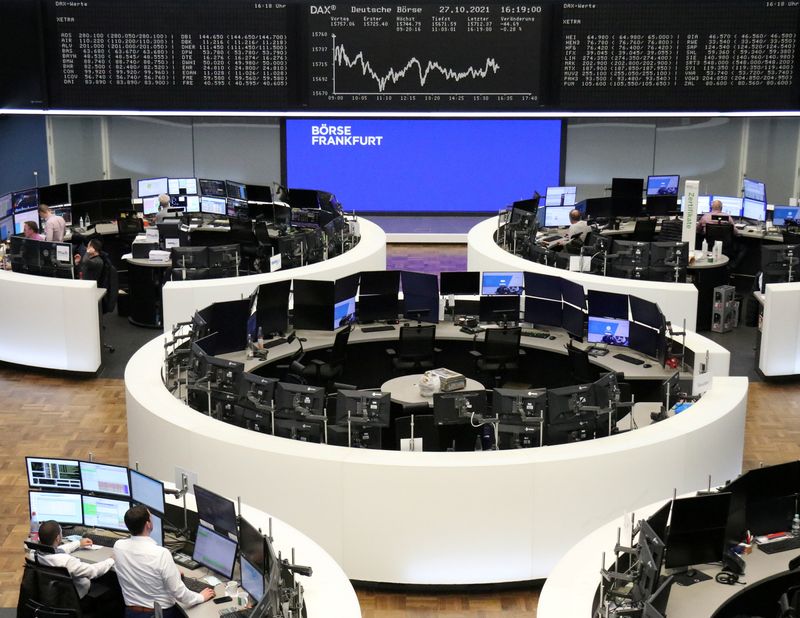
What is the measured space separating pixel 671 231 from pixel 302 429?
790 centimetres

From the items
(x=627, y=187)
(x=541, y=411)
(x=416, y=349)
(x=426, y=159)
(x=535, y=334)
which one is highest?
(x=426, y=159)

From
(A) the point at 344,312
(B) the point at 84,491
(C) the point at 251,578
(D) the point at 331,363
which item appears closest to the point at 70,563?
(B) the point at 84,491

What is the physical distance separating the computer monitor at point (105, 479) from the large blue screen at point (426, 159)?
36.2ft

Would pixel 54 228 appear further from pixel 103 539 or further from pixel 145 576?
pixel 145 576

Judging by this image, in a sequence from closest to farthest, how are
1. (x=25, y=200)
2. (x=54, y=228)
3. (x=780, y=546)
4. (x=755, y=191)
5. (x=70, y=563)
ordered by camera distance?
(x=70, y=563) → (x=780, y=546) → (x=54, y=228) → (x=25, y=200) → (x=755, y=191)

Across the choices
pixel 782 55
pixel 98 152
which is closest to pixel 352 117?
pixel 98 152

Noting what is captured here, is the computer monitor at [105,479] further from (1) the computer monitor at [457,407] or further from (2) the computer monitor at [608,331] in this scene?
(2) the computer monitor at [608,331]

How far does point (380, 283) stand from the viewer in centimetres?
1070

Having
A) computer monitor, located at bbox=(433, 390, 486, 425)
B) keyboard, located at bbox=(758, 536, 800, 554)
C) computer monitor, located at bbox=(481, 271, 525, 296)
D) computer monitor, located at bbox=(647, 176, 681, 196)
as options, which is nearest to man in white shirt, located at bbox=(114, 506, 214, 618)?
computer monitor, located at bbox=(433, 390, 486, 425)

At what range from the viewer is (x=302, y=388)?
7.78 metres

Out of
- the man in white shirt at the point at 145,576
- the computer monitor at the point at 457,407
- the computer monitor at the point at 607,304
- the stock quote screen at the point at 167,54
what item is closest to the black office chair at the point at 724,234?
the computer monitor at the point at 607,304

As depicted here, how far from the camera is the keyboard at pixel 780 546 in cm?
654

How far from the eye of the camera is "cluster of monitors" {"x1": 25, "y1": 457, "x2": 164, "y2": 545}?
21.8ft

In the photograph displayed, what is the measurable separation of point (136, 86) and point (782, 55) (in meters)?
8.64
